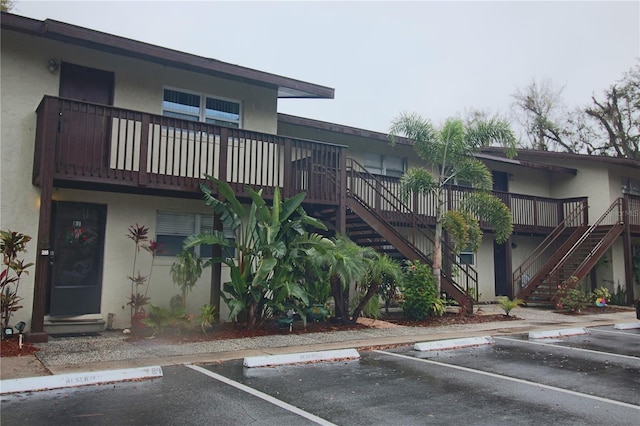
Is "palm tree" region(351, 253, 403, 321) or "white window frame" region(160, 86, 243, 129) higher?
"white window frame" region(160, 86, 243, 129)

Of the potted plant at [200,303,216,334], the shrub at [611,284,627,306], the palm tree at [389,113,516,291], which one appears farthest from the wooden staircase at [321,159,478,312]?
the shrub at [611,284,627,306]

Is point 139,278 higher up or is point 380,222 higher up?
point 380,222

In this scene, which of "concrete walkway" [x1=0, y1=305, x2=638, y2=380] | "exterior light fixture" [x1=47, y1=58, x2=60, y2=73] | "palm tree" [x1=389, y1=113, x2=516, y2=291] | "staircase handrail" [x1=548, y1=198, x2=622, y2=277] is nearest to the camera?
"concrete walkway" [x1=0, y1=305, x2=638, y2=380]

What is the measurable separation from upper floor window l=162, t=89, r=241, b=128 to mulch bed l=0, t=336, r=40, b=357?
5.77m

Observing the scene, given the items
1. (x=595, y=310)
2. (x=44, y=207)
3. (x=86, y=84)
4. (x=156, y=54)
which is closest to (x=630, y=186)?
(x=595, y=310)

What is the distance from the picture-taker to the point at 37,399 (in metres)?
5.73

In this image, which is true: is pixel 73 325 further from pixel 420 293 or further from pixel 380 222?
pixel 420 293

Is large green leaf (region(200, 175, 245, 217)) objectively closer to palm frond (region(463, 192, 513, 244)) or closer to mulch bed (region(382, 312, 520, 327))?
mulch bed (region(382, 312, 520, 327))

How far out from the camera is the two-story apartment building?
9914 millimetres

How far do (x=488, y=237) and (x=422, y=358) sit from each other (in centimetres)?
1188

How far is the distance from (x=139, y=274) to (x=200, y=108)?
410 centimetres

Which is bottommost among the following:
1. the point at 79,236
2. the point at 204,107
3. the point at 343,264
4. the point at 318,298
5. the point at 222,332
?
the point at 222,332

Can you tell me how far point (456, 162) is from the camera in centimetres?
1384

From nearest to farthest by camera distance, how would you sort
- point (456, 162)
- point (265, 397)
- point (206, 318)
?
point (265, 397)
point (206, 318)
point (456, 162)
